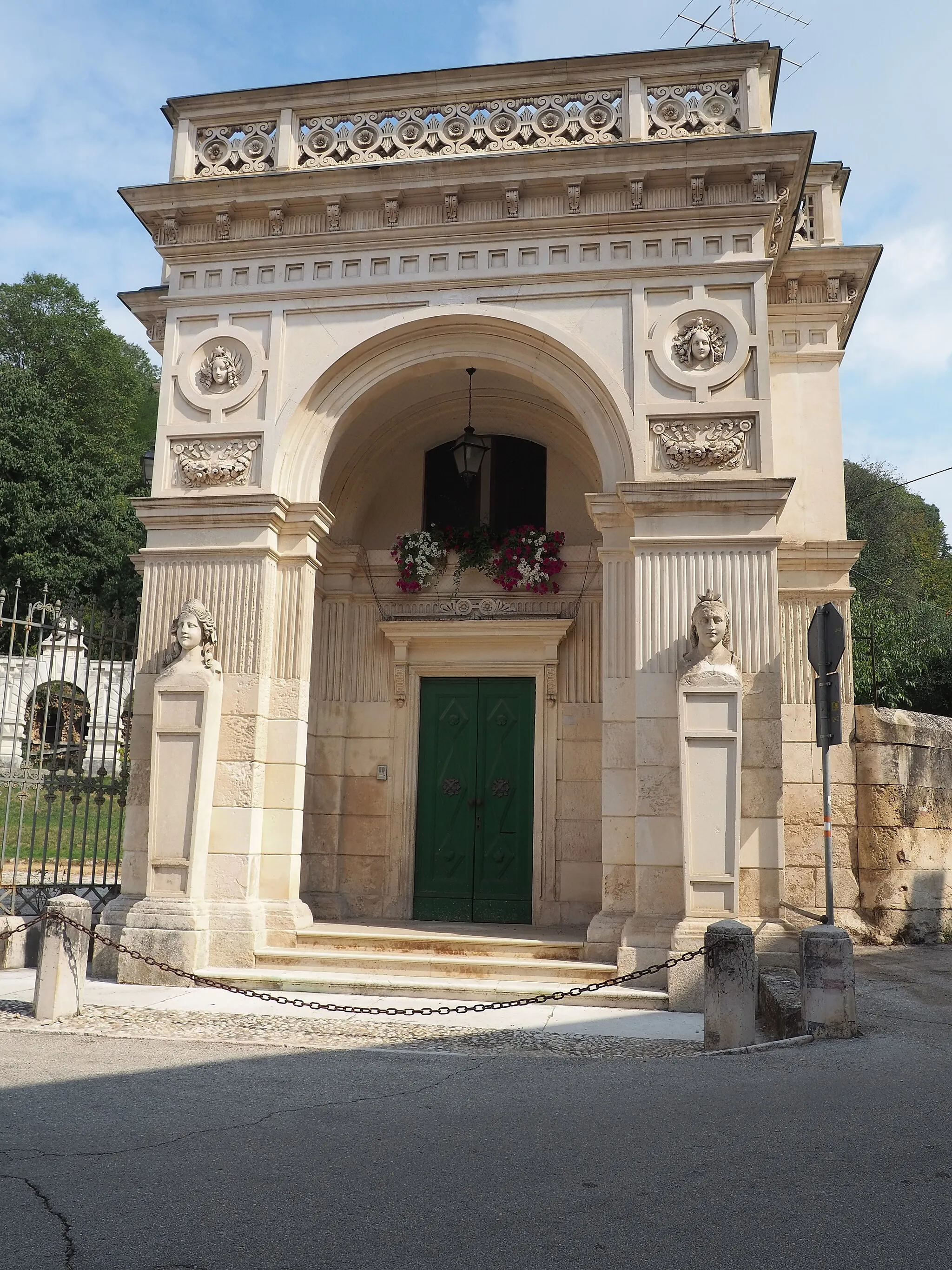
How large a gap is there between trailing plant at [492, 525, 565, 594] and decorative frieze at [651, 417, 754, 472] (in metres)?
2.42

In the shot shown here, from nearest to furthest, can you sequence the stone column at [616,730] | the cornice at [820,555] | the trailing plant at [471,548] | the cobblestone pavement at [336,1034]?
1. the cobblestone pavement at [336,1034]
2. the stone column at [616,730]
3. the cornice at [820,555]
4. the trailing plant at [471,548]

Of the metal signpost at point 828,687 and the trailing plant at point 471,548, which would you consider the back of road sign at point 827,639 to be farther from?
the trailing plant at point 471,548

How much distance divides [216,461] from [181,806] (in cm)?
334

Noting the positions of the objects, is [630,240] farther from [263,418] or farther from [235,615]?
[235,615]

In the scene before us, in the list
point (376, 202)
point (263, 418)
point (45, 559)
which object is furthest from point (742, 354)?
point (45, 559)

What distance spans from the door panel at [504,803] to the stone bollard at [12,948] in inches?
179

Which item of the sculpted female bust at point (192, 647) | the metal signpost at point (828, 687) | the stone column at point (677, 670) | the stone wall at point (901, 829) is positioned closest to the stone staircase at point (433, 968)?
the stone column at point (677, 670)

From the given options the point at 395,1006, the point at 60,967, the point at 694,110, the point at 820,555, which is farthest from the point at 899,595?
the point at 60,967

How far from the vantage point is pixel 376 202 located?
10391 millimetres

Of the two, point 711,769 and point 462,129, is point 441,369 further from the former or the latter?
point 711,769

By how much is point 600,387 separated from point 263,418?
3.30 m

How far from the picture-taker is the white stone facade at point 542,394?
923 cm

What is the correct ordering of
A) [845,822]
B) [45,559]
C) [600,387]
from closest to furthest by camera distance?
1. [600,387]
2. [845,822]
3. [45,559]

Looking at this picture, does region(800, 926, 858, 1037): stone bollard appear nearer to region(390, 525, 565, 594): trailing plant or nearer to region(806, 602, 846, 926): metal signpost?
region(806, 602, 846, 926): metal signpost
